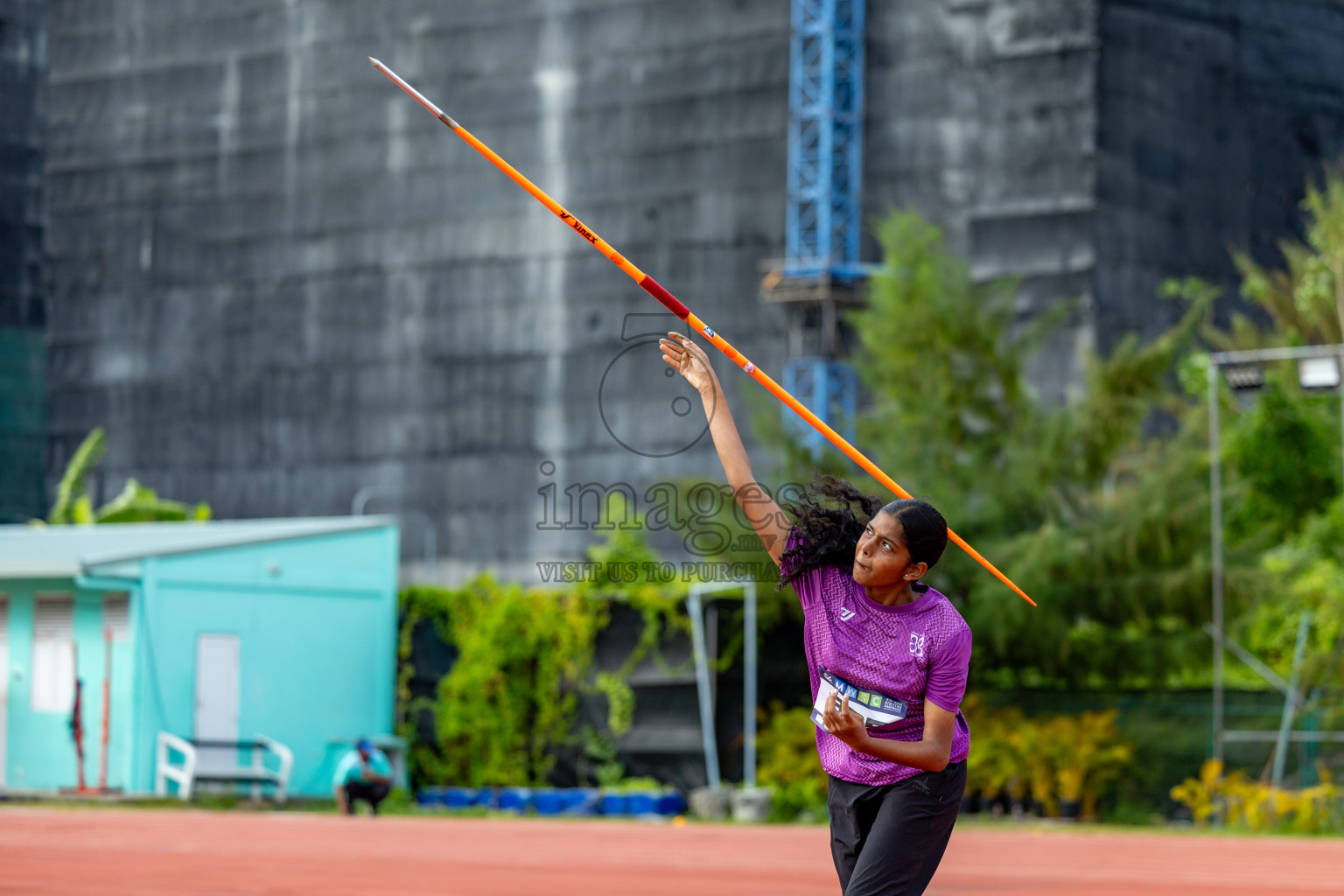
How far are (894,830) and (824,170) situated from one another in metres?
31.2

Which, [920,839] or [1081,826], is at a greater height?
[920,839]

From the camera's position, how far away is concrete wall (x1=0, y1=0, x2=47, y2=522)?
155 feet

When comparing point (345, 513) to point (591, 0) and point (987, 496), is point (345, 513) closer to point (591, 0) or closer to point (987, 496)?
point (591, 0)

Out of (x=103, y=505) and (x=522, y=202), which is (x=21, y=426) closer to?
(x=103, y=505)

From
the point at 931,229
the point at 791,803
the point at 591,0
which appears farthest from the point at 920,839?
the point at 591,0

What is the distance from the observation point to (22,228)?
162ft

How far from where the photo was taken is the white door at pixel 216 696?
75.8 feet

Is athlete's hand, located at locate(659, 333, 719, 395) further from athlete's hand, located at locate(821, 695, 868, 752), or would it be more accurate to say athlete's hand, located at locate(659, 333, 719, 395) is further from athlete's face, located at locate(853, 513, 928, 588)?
athlete's hand, located at locate(821, 695, 868, 752)

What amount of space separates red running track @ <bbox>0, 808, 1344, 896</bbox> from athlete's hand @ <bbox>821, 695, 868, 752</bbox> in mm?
6836

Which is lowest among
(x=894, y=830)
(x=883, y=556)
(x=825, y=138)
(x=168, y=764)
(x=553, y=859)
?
(x=168, y=764)

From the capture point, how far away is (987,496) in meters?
23.5

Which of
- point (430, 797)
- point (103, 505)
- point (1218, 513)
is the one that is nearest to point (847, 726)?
point (1218, 513)

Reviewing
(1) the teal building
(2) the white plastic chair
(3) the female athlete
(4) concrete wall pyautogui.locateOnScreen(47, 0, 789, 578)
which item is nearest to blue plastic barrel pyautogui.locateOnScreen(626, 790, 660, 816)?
(1) the teal building

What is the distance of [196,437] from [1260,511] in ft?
84.2
